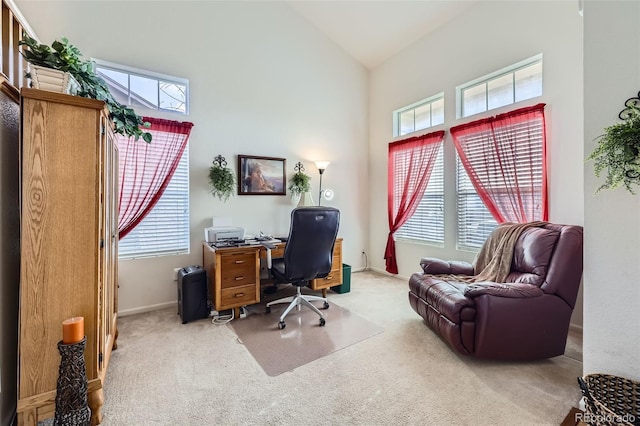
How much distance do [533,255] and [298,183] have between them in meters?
2.81

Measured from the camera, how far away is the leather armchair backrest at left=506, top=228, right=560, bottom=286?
7.18ft

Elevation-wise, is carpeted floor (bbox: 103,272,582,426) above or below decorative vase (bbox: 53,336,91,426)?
below

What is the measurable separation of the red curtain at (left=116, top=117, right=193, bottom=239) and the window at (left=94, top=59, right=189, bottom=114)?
268mm

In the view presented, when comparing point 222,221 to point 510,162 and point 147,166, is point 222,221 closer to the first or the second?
point 147,166

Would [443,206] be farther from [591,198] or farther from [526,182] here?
[591,198]

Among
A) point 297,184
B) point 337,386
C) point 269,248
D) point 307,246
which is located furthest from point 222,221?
point 337,386

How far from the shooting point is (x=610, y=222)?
1.45 m

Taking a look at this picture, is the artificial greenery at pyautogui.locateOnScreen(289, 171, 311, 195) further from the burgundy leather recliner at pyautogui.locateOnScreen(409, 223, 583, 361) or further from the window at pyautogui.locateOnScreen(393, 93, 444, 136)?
the burgundy leather recliner at pyautogui.locateOnScreen(409, 223, 583, 361)

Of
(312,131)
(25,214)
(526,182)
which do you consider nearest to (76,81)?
(25,214)

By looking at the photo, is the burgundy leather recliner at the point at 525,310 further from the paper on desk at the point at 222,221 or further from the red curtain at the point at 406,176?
the paper on desk at the point at 222,221

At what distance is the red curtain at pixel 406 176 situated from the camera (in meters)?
3.89

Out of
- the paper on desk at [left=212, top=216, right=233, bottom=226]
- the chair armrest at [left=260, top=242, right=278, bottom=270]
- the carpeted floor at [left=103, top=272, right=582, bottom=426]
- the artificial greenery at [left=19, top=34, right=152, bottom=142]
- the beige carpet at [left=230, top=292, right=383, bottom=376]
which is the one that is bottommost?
the carpeted floor at [left=103, top=272, right=582, bottom=426]

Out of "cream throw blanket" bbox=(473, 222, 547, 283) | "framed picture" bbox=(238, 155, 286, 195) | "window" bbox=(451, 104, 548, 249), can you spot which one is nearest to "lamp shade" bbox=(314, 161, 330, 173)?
"framed picture" bbox=(238, 155, 286, 195)

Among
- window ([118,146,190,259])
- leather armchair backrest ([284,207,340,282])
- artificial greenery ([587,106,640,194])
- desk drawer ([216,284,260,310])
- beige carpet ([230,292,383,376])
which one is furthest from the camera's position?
window ([118,146,190,259])
